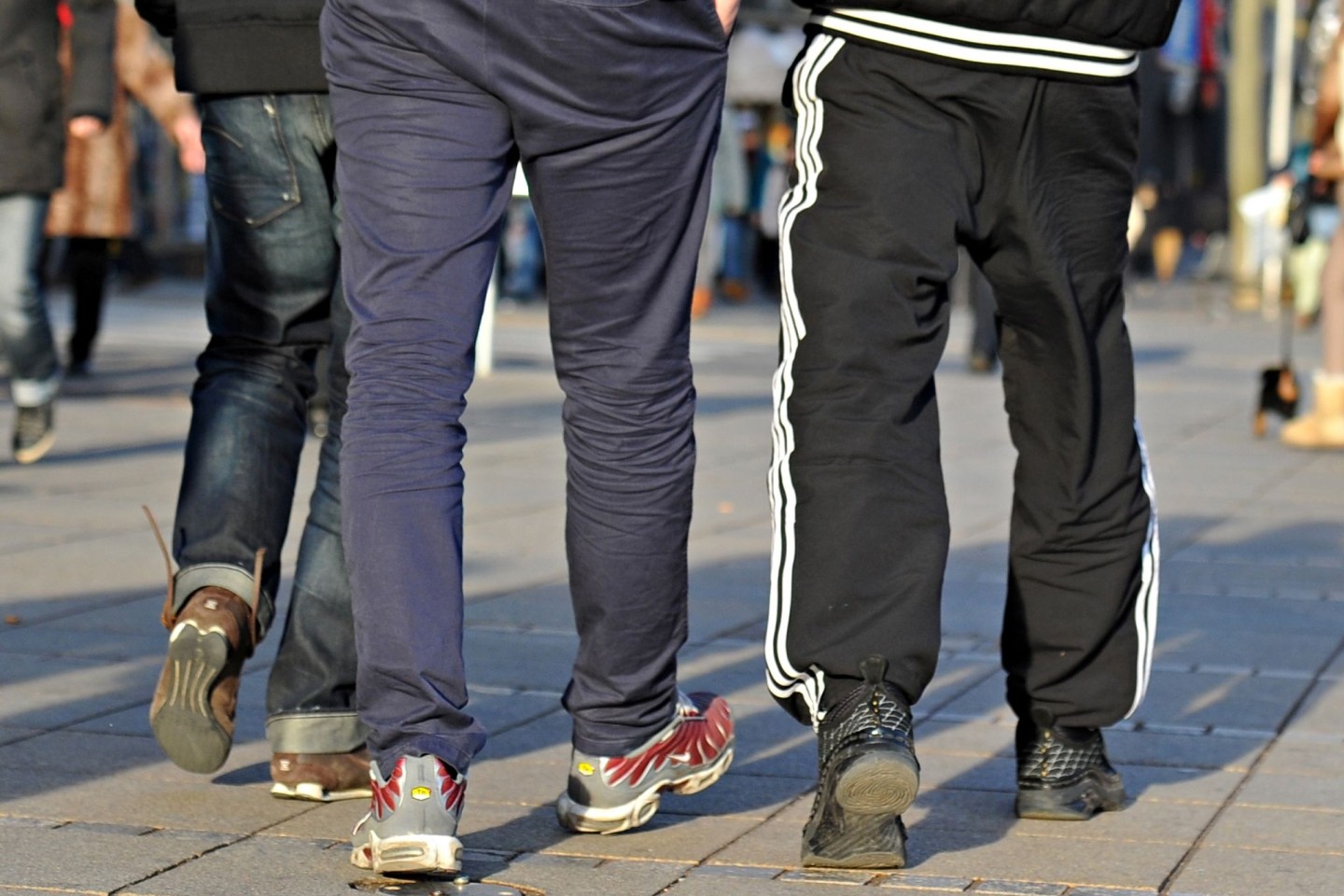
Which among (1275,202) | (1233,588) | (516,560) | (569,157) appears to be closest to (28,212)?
(516,560)

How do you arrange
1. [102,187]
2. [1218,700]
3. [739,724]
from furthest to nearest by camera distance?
[102,187]
[1218,700]
[739,724]

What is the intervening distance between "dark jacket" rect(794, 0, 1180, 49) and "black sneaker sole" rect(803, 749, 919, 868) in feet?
3.52

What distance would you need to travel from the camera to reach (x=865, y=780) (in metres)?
3.16

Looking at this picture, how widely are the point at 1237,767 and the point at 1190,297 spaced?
23.3 metres

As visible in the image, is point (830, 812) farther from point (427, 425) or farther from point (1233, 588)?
point (1233, 588)

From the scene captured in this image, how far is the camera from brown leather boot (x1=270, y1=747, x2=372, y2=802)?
359cm

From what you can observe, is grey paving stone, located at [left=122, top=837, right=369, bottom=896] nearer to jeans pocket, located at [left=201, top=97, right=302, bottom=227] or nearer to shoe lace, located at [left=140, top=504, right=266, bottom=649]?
shoe lace, located at [left=140, top=504, right=266, bottom=649]

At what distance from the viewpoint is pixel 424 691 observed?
307 cm

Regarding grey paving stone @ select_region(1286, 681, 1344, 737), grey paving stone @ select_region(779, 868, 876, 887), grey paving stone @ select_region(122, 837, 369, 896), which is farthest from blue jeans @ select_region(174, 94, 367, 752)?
grey paving stone @ select_region(1286, 681, 1344, 737)

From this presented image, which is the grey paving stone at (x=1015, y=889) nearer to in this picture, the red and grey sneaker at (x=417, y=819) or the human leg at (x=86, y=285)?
the red and grey sneaker at (x=417, y=819)

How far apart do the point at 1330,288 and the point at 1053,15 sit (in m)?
6.46

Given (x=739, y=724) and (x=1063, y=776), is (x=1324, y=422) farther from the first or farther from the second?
(x=1063, y=776)

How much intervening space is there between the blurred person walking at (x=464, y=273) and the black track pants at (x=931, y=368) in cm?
20

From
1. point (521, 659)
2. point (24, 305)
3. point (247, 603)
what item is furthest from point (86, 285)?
point (247, 603)
